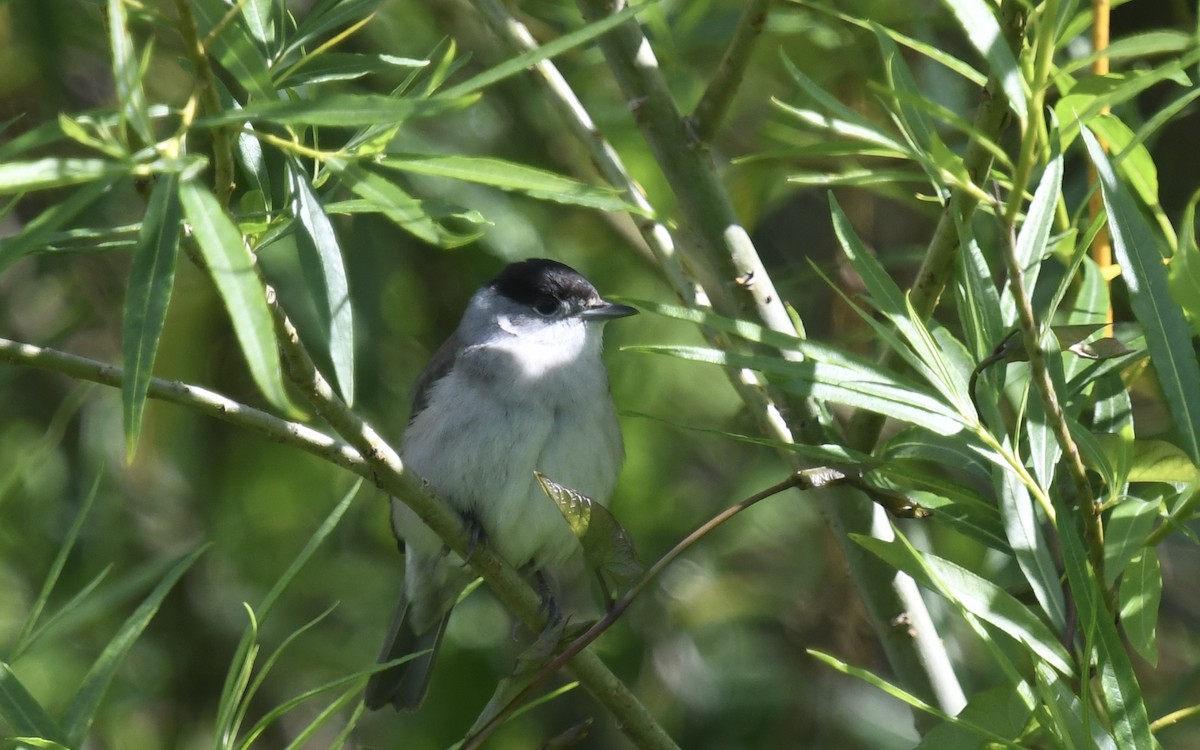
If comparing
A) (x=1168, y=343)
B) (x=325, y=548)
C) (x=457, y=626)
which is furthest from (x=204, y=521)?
(x=1168, y=343)

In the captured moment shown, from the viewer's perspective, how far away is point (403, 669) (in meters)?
3.87

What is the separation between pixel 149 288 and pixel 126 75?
8.5 inches

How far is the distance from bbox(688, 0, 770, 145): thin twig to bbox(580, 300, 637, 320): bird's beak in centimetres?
131

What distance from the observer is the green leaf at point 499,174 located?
4.73 ft

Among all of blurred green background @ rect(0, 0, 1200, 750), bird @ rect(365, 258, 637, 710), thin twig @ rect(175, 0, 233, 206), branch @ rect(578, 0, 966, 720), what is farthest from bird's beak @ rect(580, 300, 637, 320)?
thin twig @ rect(175, 0, 233, 206)

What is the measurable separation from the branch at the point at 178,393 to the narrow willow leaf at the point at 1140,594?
1.10m

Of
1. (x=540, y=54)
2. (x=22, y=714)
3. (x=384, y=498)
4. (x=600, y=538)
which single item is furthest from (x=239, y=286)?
(x=384, y=498)

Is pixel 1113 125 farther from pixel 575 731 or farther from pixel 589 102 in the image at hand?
pixel 589 102

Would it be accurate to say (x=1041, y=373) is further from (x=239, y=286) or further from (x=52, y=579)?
(x=52, y=579)

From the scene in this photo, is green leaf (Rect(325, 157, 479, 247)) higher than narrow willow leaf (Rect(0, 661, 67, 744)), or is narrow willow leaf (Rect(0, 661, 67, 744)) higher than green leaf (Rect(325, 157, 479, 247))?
green leaf (Rect(325, 157, 479, 247))

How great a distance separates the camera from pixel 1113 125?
194 cm

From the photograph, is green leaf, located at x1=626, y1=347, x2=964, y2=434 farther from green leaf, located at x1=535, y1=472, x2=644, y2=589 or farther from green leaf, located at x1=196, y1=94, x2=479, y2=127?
green leaf, located at x1=196, y1=94, x2=479, y2=127

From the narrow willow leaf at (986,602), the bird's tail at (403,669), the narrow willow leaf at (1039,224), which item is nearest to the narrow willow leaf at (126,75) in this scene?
the narrow willow leaf at (986,602)

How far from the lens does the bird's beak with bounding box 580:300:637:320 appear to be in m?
3.88
